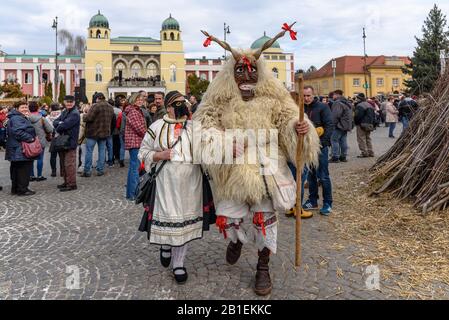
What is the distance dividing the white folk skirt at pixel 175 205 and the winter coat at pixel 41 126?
6001 millimetres

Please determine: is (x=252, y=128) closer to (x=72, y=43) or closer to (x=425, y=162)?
(x=425, y=162)

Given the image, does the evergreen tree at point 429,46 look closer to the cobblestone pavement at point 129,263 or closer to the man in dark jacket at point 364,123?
the man in dark jacket at point 364,123

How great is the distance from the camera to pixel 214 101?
339 cm

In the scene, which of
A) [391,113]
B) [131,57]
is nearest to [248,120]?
[391,113]

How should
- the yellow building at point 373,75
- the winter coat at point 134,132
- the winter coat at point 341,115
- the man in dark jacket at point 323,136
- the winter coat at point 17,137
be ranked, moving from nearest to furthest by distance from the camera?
1. the man in dark jacket at point 323,136
2. the winter coat at point 134,132
3. the winter coat at point 17,137
4. the winter coat at point 341,115
5. the yellow building at point 373,75

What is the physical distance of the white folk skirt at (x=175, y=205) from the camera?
328 centimetres

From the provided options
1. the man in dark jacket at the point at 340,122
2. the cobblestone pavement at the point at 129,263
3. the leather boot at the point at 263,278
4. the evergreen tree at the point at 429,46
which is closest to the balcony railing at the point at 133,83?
the evergreen tree at the point at 429,46

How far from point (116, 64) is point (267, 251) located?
217ft

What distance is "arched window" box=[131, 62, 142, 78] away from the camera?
6519cm

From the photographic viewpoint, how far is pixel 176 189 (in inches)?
130

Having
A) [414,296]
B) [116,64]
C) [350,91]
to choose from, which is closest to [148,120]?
[414,296]

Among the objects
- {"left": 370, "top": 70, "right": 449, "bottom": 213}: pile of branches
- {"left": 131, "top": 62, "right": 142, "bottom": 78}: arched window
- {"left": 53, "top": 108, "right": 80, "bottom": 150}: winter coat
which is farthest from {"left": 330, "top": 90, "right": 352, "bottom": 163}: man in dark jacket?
{"left": 131, "top": 62, "right": 142, "bottom": 78}: arched window

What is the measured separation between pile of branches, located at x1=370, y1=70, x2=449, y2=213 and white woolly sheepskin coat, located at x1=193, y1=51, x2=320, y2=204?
278cm
